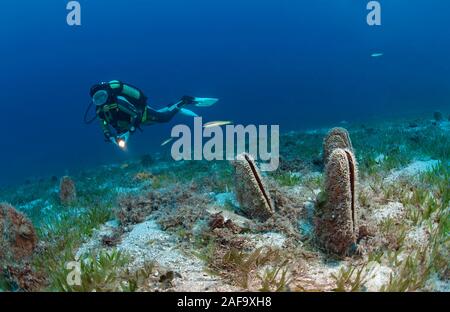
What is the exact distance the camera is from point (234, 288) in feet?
12.2

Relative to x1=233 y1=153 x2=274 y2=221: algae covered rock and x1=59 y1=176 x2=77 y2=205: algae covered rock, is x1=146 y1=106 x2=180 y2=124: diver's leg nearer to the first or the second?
x1=59 y1=176 x2=77 y2=205: algae covered rock

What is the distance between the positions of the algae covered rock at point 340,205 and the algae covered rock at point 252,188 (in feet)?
3.35

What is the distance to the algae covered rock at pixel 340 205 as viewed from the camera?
3.98 m

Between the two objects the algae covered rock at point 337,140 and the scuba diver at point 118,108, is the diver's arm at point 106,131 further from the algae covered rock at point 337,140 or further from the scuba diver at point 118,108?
the algae covered rock at point 337,140

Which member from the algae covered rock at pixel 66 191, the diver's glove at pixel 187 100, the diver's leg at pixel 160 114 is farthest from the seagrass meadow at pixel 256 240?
the diver's glove at pixel 187 100

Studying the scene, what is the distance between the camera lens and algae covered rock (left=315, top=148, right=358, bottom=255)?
3.98m

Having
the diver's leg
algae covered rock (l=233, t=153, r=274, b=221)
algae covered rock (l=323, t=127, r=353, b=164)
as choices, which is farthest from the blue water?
algae covered rock (l=233, t=153, r=274, b=221)

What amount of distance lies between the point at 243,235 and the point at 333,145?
2528 mm

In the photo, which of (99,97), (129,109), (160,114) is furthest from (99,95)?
(160,114)

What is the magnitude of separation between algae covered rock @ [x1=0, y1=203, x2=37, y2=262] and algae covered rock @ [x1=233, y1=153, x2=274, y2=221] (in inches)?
120

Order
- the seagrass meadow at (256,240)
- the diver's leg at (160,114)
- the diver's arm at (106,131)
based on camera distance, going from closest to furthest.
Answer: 1. the seagrass meadow at (256,240)
2. the diver's arm at (106,131)
3. the diver's leg at (160,114)

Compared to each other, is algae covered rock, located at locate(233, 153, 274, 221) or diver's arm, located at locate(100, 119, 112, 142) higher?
diver's arm, located at locate(100, 119, 112, 142)
